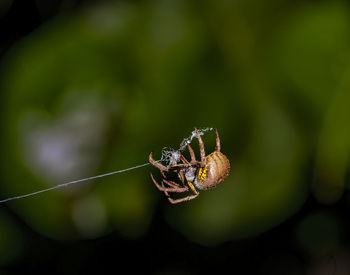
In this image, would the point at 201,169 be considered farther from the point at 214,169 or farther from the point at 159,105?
the point at 159,105

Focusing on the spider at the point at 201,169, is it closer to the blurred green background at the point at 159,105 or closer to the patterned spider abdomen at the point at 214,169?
the patterned spider abdomen at the point at 214,169

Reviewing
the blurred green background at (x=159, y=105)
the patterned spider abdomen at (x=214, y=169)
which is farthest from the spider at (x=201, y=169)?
the blurred green background at (x=159, y=105)

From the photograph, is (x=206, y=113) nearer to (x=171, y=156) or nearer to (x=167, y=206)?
(x=171, y=156)

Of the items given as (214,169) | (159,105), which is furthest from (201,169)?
(159,105)

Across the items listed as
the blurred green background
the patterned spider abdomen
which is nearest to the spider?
the patterned spider abdomen

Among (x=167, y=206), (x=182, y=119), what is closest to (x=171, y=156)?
(x=182, y=119)

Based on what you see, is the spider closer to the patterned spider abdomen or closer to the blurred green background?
the patterned spider abdomen
